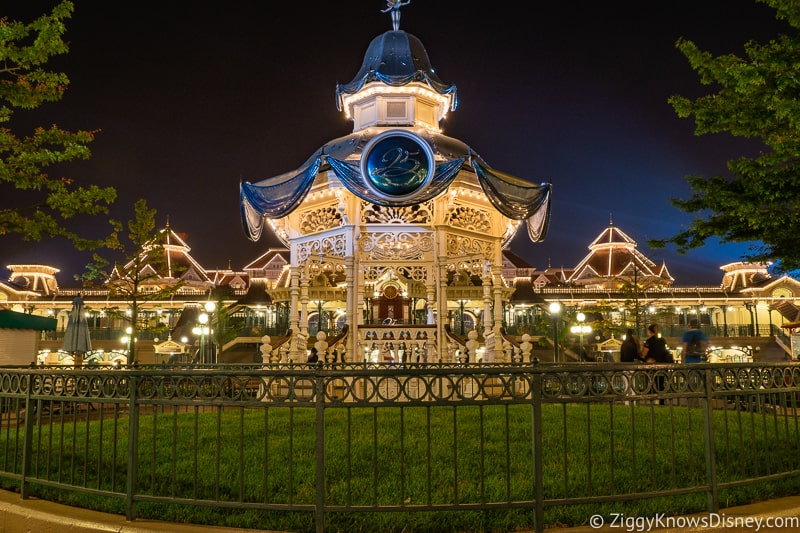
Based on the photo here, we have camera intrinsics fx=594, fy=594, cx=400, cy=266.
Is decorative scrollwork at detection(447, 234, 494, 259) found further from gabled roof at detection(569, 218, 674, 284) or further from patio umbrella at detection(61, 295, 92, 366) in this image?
gabled roof at detection(569, 218, 674, 284)

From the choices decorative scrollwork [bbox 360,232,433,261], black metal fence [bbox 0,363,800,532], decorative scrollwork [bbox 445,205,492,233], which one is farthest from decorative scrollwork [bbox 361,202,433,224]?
black metal fence [bbox 0,363,800,532]

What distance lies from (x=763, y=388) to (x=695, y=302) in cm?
4387

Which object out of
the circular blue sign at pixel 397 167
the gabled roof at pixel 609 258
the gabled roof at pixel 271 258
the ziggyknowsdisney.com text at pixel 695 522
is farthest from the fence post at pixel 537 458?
the gabled roof at pixel 271 258

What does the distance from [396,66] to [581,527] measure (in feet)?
51.9

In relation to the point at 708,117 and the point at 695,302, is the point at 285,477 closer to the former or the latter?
the point at 708,117

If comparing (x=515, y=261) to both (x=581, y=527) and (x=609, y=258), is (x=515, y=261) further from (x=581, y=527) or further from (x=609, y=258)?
(x=581, y=527)

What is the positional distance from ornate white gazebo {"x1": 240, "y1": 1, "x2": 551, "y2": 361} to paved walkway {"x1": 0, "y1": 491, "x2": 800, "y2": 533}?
10.1 metres

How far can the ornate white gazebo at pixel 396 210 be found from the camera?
14.5 meters

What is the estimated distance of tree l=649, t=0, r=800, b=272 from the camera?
932 cm

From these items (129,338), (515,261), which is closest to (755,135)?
(129,338)

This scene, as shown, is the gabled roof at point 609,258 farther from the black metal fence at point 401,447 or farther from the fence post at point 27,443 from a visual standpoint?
the fence post at point 27,443

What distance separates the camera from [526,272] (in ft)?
192

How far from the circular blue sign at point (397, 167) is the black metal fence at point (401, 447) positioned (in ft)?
22.5

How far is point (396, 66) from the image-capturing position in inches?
712
